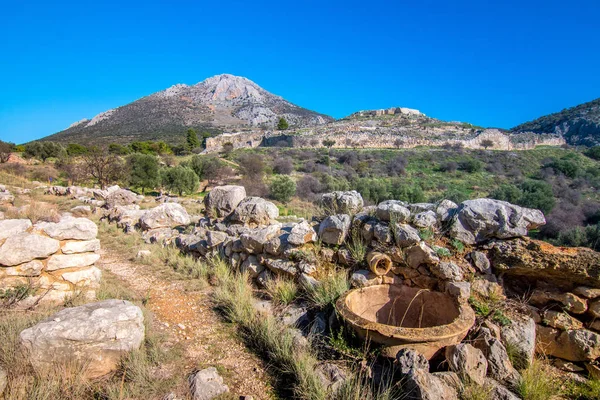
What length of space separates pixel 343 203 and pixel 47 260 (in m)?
4.37

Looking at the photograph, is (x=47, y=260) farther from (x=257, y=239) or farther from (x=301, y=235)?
(x=301, y=235)

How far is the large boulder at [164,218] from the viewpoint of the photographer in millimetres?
9086

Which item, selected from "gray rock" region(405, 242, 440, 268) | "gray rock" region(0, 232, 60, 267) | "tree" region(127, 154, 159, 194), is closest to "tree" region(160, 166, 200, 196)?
"tree" region(127, 154, 159, 194)

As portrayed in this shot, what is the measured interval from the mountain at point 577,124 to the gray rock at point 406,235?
6075cm

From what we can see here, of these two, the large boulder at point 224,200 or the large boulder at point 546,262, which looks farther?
the large boulder at point 224,200

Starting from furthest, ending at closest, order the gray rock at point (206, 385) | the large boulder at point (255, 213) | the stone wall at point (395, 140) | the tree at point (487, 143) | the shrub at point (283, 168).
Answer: the tree at point (487, 143) < the stone wall at point (395, 140) < the shrub at point (283, 168) < the large boulder at point (255, 213) < the gray rock at point (206, 385)

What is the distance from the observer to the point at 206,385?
2.83 meters

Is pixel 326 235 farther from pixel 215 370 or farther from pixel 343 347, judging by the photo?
pixel 215 370

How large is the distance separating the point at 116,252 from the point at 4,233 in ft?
11.0

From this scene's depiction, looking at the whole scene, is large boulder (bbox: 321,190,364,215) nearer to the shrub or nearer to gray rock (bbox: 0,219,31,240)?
gray rock (bbox: 0,219,31,240)

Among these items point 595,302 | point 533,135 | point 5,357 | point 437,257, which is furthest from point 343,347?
point 533,135

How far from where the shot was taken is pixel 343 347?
3238 mm

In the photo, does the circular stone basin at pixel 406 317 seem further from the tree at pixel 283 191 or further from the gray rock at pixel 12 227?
the tree at pixel 283 191

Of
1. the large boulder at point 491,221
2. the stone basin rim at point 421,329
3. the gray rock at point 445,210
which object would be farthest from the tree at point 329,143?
the stone basin rim at point 421,329
